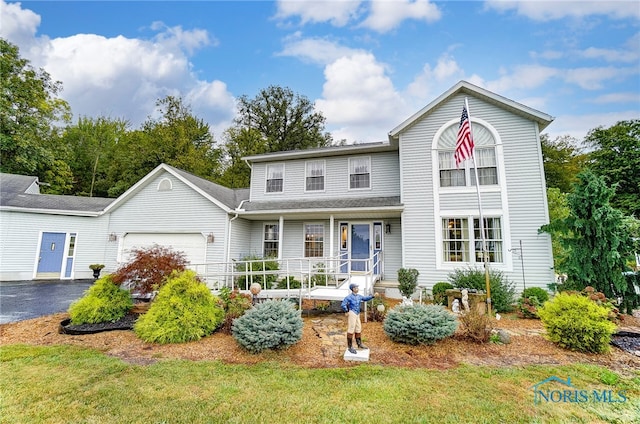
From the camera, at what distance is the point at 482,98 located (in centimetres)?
1008

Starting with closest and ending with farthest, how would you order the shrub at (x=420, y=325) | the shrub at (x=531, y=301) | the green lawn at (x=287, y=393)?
the green lawn at (x=287, y=393) → the shrub at (x=420, y=325) → the shrub at (x=531, y=301)

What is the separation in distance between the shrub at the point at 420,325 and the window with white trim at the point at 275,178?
9.23 meters

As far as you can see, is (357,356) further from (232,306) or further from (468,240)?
(468,240)

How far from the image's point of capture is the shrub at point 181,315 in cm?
555

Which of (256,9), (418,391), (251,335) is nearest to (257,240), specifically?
(251,335)

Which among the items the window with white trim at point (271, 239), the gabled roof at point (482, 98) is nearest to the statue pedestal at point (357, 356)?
the gabled roof at point (482, 98)

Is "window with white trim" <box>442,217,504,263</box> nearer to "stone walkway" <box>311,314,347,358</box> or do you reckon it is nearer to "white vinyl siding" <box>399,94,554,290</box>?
"white vinyl siding" <box>399,94,554,290</box>

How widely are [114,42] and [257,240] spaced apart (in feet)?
38.6

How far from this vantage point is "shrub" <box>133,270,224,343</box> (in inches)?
219

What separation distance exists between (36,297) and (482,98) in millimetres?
17572

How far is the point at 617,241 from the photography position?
7.11m

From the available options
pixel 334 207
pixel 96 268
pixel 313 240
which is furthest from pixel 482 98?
pixel 96 268

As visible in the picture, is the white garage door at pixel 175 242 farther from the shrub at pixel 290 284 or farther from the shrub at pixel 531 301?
the shrub at pixel 531 301

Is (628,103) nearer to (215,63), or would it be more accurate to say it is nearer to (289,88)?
(215,63)
